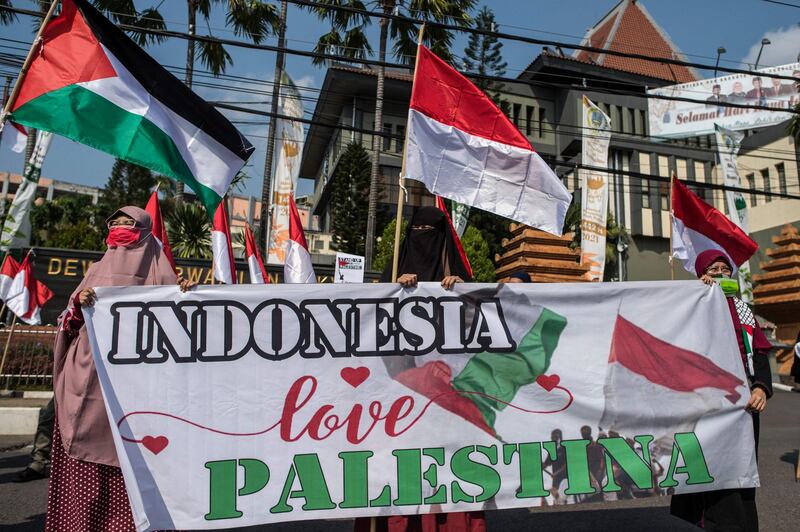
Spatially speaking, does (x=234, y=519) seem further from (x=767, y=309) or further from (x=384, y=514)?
(x=767, y=309)

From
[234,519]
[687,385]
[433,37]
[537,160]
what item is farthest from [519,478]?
[433,37]

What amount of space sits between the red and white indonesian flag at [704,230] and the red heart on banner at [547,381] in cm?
Answer: 326

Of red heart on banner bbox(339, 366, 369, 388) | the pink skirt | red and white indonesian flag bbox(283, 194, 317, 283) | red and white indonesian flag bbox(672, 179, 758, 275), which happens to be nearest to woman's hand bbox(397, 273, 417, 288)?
red heart on banner bbox(339, 366, 369, 388)

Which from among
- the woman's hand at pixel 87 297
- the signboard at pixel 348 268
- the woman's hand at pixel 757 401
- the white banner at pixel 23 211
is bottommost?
the woman's hand at pixel 757 401

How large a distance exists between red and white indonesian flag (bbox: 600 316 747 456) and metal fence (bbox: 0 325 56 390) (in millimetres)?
11085

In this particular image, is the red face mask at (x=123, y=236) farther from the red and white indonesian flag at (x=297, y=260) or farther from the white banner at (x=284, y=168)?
the white banner at (x=284, y=168)

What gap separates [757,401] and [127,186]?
54249 millimetres

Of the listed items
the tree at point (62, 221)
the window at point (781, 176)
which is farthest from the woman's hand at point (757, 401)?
the tree at point (62, 221)

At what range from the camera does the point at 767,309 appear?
20.4 metres

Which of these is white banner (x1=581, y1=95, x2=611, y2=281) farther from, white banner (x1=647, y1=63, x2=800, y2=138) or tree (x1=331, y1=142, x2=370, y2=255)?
white banner (x1=647, y1=63, x2=800, y2=138)

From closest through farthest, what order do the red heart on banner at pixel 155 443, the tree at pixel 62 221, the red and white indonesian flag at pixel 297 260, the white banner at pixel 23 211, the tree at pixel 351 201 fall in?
the red heart on banner at pixel 155 443
the red and white indonesian flag at pixel 297 260
the white banner at pixel 23 211
the tree at pixel 351 201
the tree at pixel 62 221

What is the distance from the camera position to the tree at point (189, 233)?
17234 millimetres

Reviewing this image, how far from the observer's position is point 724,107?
2855 cm

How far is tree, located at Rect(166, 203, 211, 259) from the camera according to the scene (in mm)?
17234
